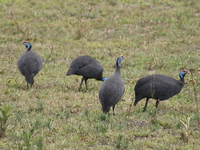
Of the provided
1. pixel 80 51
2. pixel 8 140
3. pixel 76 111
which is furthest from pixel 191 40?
pixel 8 140

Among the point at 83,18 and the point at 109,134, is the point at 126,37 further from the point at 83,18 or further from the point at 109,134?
the point at 109,134

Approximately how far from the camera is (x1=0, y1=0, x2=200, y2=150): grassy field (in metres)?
6.47

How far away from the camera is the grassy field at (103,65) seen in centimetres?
647

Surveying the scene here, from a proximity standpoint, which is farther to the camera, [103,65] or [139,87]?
[103,65]

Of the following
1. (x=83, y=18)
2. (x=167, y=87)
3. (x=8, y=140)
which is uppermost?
(x=83, y=18)

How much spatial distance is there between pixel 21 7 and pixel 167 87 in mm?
10833

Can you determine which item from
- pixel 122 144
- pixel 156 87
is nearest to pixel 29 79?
pixel 156 87

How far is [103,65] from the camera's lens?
1220 cm

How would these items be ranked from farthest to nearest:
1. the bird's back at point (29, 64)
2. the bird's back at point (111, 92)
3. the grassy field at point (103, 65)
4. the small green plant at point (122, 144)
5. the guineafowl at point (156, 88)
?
the bird's back at point (29, 64) < the guineafowl at point (156, 88) < the bird's back at point (111, 92) < the grassy field at point (103, 65) < the small green plant at point (122, 144)

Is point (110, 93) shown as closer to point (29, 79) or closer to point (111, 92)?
point (111, 92)

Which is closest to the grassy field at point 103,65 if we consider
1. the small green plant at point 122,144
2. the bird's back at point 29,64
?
the small green plant at point 122,144

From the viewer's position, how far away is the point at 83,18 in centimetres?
1634

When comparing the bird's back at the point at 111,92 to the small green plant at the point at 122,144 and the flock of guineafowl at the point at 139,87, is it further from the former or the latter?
the small green plant at the point at 122,144

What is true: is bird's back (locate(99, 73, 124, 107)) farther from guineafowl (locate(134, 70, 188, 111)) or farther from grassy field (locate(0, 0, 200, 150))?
guineafowl (locate(134, 70, 188, 111))
